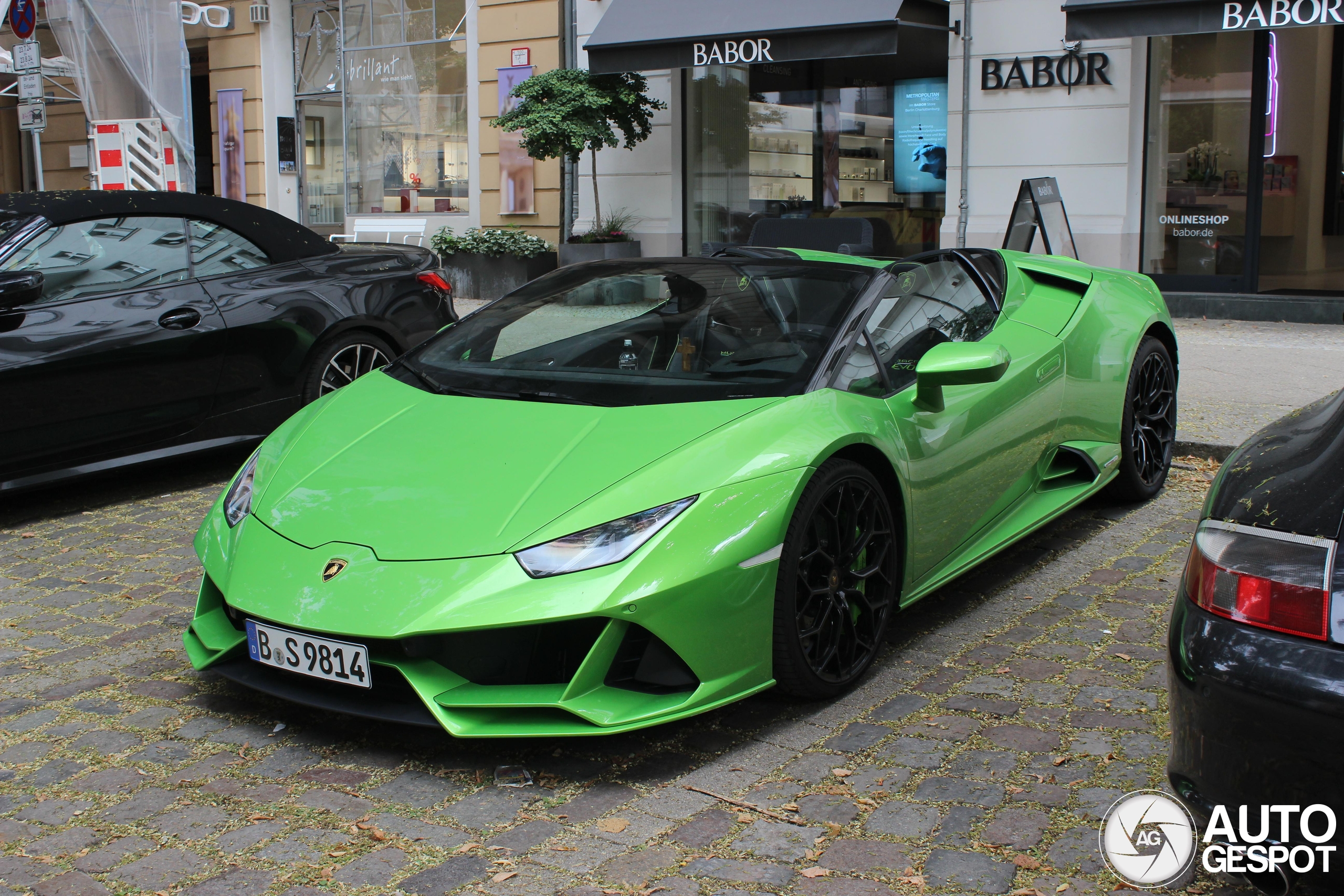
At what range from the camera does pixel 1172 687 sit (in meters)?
2.29

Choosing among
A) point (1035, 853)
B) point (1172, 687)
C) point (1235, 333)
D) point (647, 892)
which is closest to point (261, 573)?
point (647, 892)

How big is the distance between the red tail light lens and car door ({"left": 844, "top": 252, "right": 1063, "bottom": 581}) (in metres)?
3.23

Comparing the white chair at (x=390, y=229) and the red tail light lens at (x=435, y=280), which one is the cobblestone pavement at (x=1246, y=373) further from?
the white chair at (x=390, y=229)

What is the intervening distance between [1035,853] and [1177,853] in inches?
11.2

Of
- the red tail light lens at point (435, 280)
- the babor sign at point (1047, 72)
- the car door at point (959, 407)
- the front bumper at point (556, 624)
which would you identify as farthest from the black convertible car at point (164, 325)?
the babor sign at point (1047, 72)

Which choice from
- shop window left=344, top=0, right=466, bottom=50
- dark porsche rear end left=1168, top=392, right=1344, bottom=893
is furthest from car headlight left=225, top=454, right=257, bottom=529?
shop window left=344, top=0, right=466, bottom=50

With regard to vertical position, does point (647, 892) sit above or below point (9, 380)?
below

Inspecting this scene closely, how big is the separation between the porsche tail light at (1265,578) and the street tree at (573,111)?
38.7 ft

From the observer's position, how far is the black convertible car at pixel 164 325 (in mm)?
5277

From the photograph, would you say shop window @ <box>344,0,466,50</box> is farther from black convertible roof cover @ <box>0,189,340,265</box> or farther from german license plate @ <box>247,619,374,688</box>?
german license plate @ <box>247,619,374,688</box>

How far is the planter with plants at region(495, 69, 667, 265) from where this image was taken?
13.4m

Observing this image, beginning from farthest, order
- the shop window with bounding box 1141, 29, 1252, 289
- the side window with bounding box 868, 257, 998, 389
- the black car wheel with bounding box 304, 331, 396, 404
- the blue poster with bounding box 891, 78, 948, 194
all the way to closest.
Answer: the blue poster with bounding box 891, 78, 948, 194
the shop window with bounding box 1141, 29, 1252, 289
the black car wheel with bounding box 304, 331, 396, 404
the side window with bounding box 868, 257, 998, 389

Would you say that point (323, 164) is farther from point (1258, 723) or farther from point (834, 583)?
point (1258, 723)

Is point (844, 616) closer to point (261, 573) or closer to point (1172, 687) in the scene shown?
point (1172, 687)
